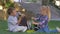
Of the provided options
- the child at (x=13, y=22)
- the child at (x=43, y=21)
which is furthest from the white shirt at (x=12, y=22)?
the child at (x=43, y=21)

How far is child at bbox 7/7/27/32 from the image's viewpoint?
218 inches

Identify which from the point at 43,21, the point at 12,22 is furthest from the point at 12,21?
the point at 43,21

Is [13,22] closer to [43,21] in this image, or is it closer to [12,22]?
[12,22]

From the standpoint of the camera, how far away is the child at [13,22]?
218 inches

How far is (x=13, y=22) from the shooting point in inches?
221

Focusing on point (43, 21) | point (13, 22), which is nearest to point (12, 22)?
point (13, 22)

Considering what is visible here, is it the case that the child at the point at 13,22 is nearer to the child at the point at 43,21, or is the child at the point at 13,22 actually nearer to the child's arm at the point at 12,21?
the child's arm at the point at 12,21

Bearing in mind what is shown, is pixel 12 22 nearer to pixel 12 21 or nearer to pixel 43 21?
pixel 12 21

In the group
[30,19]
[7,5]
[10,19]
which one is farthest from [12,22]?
[7,5]

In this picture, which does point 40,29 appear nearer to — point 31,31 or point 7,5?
point 31,31

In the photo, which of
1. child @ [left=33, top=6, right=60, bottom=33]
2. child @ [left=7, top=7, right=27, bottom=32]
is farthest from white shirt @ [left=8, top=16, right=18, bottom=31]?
child @ [left=33, top=6, right=60, bottom=33]

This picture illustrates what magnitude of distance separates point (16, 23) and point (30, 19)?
1.41 ft

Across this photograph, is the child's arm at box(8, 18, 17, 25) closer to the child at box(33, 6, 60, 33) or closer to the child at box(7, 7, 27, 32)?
the child at box(7, 7, 27, 32)

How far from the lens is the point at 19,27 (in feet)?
18.8
